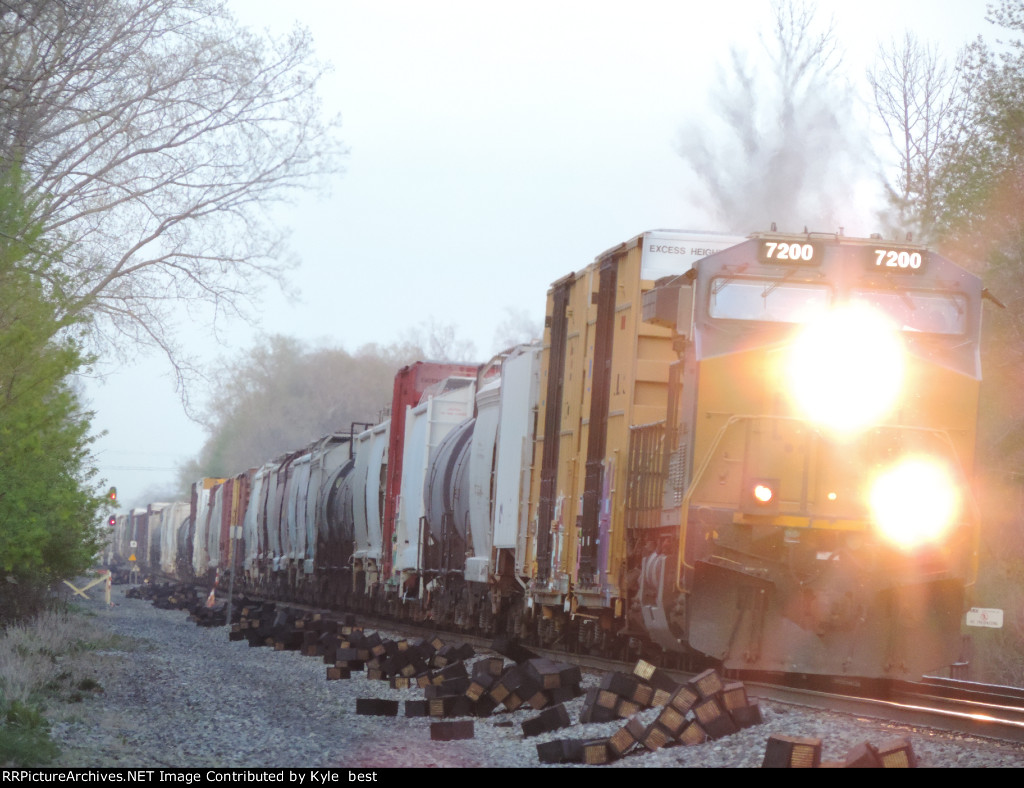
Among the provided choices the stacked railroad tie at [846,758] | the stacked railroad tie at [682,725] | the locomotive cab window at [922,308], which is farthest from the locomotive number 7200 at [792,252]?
the stacked railroad tie at [846,758]

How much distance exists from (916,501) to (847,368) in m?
1.15

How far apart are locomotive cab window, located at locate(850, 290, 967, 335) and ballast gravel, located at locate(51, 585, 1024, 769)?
10.6 feet

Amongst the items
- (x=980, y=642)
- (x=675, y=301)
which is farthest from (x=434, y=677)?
(x=980, y=642)

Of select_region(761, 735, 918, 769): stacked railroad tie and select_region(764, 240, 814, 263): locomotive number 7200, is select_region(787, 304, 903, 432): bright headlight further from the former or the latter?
select_region(761, 735, 918, 769): stacked railroad tie

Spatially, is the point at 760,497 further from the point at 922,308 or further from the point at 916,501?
the point at 922,308

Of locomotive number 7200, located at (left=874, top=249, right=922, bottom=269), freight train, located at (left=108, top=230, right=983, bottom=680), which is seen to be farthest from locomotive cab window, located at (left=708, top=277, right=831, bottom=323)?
locomotive number 7200, located at (left=874, top=249, right=922, bottom=269)

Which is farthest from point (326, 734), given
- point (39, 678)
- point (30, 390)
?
point (30, 390)

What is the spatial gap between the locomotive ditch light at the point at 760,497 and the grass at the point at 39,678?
17.2ft

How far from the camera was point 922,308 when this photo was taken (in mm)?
10641

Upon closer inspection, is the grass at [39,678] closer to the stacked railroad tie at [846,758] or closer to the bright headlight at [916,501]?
the stacked railroad tie at [846,758]

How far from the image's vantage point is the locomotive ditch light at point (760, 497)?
10.1 metres

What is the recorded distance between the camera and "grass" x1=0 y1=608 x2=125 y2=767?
8.01 m
